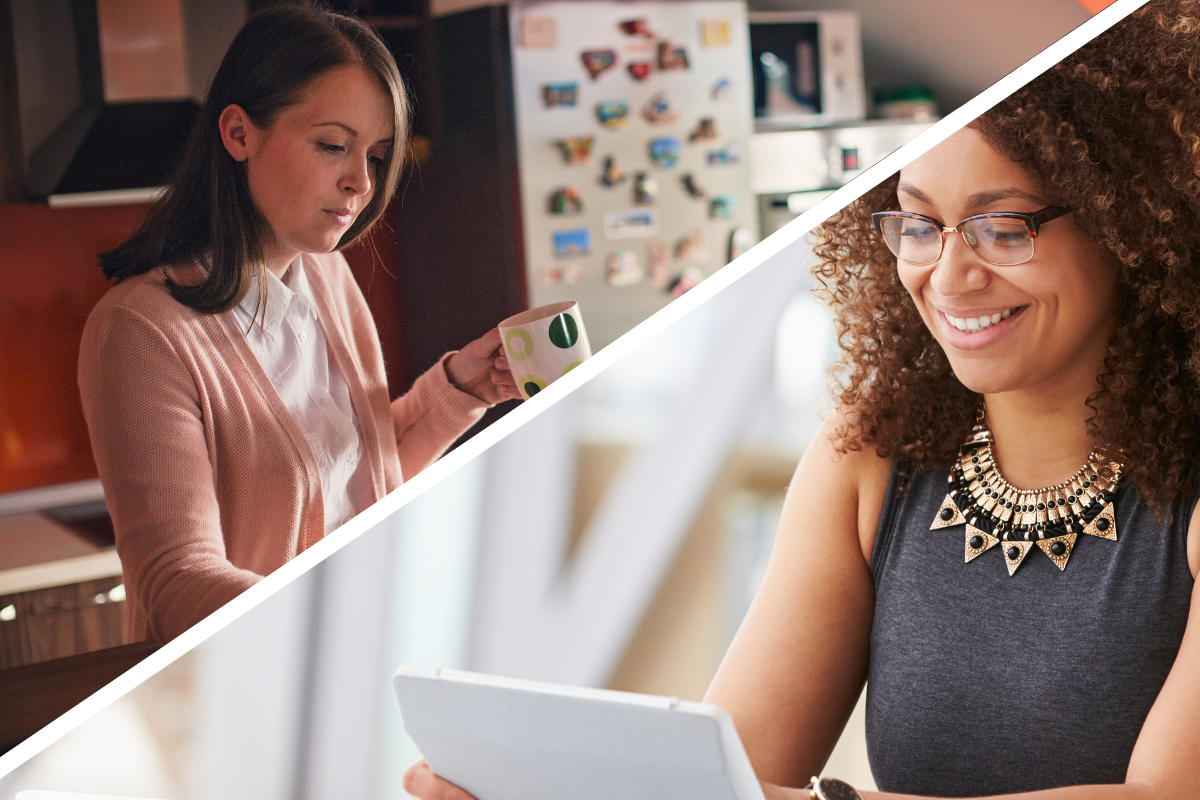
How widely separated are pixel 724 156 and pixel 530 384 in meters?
0.14

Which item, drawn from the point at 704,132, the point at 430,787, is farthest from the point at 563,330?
the point at 430,787

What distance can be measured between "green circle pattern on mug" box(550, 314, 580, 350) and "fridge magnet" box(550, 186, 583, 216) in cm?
6

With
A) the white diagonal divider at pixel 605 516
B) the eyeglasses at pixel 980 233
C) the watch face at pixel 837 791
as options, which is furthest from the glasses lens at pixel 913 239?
the white diagonal divider at pixel 605 516

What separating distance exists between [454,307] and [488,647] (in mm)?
1632

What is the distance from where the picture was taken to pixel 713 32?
1.52 ft

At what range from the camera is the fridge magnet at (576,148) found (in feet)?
1.55

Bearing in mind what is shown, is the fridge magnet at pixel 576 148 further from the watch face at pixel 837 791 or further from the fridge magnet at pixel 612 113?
the watch face at pixel 837 791

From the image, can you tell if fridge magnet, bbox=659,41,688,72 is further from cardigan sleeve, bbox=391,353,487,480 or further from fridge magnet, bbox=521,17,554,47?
cardigan sleeve, bbox=391,353,487,480

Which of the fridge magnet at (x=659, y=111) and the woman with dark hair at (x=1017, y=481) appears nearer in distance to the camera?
the fridge magnet at (x=659, y=111)

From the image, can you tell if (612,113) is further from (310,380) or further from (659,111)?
(310,380)

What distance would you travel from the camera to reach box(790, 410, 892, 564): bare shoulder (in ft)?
3.72

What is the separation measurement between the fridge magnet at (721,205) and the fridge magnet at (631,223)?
0.08ft

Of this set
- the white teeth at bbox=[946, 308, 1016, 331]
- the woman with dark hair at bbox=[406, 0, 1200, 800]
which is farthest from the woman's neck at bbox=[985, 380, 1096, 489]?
the white teeth at bbox=[946, 308, 1016, 331]

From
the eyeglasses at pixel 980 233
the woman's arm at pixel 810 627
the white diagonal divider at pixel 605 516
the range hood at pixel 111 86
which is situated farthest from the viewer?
the white diagonal divider at pixel 605 516
